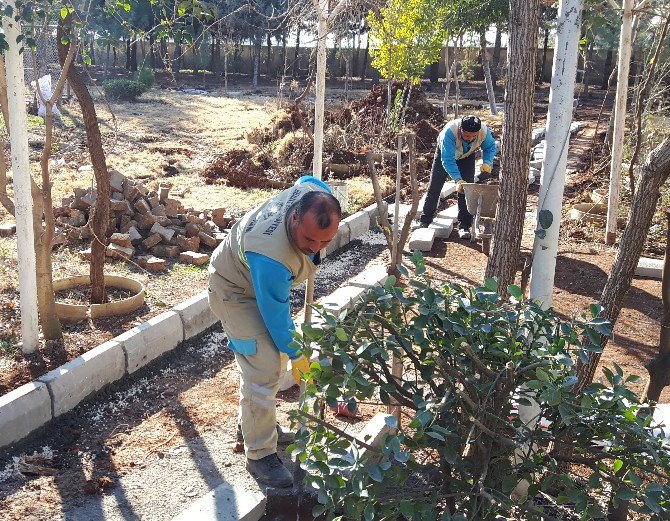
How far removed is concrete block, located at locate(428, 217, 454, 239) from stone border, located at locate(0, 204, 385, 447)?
145 inches

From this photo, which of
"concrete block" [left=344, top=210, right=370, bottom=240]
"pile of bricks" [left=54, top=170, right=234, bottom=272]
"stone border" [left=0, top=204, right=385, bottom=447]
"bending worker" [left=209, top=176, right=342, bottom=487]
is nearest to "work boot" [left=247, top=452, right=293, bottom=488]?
"bending worker" [left=209, top=176, right=342, bottom=487]

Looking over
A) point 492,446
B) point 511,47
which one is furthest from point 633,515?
point 511,47

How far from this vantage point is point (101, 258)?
5.80 m

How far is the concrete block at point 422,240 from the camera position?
8.22 m

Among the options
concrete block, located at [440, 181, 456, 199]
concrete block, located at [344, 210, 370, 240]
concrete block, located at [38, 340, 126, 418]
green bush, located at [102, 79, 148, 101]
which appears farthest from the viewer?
green bush, located at [102, 79, 148, 101]

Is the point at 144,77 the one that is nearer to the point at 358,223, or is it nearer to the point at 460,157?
the point at 358,223

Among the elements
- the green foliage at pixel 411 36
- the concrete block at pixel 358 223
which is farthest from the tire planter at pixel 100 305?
the green foliage at pixel 411 36

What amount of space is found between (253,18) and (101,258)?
31775 millimetres

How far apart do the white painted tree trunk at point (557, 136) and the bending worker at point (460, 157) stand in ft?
15.6

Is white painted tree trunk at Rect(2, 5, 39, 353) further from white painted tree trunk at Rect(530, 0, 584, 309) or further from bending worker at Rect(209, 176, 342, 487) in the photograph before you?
white painted tree trunk at Rect(530, 0, 584, 309)

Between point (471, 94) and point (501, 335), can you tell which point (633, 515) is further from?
point (471, 94)

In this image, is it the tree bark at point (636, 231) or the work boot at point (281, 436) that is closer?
the tree bark at point (636, 231)

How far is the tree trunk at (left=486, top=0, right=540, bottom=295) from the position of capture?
3.38 m

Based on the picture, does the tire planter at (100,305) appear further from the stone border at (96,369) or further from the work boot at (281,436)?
the work boot at (281,436)
